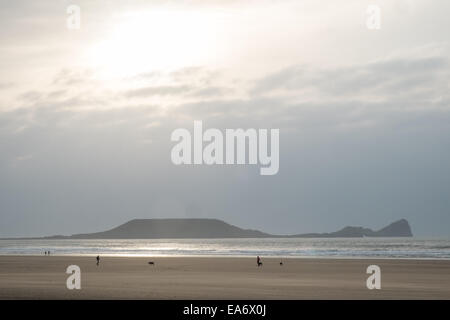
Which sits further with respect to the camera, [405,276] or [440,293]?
[405,276]

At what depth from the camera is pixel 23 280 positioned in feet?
139
